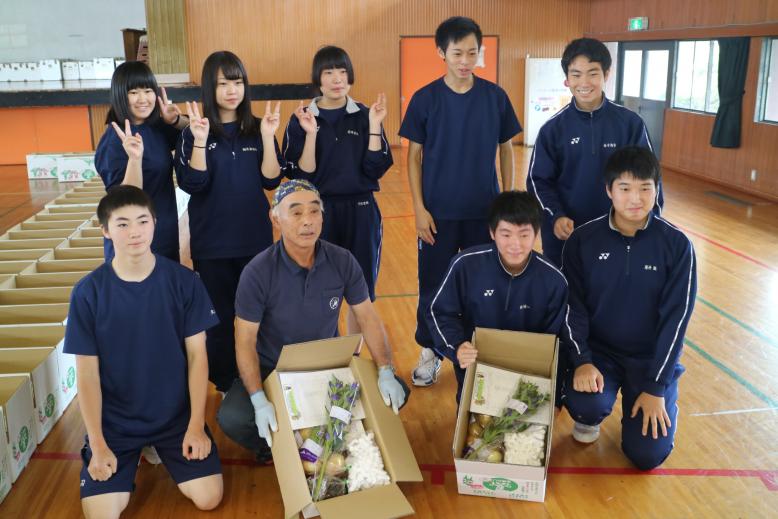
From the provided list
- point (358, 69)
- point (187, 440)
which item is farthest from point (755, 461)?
point (358, 69)

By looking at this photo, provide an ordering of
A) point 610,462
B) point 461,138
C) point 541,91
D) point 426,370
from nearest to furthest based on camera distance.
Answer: point 610,462 < point 461,138 < point 426,370 < point 541,91

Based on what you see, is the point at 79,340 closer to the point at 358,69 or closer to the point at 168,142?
the point at 168,142

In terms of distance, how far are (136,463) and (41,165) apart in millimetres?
8367

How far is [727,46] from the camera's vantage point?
8602mm

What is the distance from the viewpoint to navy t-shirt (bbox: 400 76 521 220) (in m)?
3.32

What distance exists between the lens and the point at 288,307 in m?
2.79

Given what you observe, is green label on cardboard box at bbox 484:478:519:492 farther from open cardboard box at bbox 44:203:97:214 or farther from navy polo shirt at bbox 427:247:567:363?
open cardboard box at bbox 44:203:97:214

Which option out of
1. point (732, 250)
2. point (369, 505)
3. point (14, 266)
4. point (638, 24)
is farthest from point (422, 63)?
point (369, 505)

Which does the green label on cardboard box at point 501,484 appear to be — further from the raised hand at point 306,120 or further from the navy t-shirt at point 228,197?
the raised hand at point 306,120

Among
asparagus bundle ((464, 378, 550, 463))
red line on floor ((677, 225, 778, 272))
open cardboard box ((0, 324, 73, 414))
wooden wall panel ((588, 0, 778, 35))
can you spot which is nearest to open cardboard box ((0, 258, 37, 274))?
open cardboard box ((0, 324, 73, 414))

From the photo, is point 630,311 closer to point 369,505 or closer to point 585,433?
point 585,433

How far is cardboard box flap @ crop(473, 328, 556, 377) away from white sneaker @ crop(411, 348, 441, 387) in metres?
0.75

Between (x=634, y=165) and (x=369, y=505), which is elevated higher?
(x=634, y=165)

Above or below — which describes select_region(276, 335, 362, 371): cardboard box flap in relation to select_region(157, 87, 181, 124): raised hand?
below
